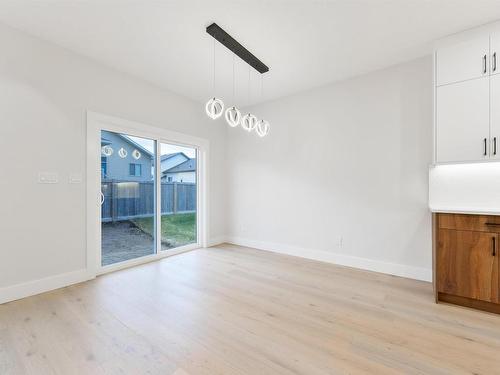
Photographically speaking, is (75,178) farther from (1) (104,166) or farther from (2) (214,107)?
(2) (214,107)

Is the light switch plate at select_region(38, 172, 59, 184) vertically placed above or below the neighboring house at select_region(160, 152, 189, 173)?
below

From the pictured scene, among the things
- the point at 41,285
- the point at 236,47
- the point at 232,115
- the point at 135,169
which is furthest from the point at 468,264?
the point at 41,285

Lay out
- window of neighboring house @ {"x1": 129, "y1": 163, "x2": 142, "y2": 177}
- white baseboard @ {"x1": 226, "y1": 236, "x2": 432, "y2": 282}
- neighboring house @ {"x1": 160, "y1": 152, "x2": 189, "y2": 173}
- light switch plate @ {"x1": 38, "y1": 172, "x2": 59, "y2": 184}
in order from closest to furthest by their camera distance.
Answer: light switch plate @ {"x1": 38, "y1": 172, "x2": 59, "y2": 184}
white baseboard @ {"x1": 226, "y1": 236, "x2": 432, "y2": 282}
window of neighboring house @ {"x1": 129, "y1": 163, "x2": 142, "y2": 177}
neighboring house @ {"x1": 160, "y1": 152, "x2": 189, "y2": 173}

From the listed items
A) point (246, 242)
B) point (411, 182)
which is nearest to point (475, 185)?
point (411, 182)

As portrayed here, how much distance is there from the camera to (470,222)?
2.11m

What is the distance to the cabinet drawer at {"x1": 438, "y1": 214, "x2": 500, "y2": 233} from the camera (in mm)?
2016

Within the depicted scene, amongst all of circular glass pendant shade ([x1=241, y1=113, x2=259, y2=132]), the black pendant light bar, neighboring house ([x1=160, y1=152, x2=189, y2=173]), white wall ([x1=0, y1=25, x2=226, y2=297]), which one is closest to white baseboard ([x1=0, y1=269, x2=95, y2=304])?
white wall ([x1=0, y1=25, x2=226, y2=297])

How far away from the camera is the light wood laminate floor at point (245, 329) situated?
146cm

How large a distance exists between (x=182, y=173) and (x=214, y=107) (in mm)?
2007

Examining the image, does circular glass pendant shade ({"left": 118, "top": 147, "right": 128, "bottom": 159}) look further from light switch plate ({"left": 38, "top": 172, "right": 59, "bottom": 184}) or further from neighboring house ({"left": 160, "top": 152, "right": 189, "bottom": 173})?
light switch plate ({"left": 38, "top": 172, "right": 59, "bottom": 184})

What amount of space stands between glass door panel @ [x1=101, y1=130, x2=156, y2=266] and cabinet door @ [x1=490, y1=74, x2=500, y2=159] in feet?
14.3

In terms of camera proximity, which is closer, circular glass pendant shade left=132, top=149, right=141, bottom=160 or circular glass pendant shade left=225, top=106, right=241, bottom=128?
circular glass pendant shade left=225, top=106, right=241, bottom=128

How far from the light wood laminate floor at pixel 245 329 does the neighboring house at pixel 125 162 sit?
4.82 ft

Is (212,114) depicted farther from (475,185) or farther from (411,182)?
(475,185)
